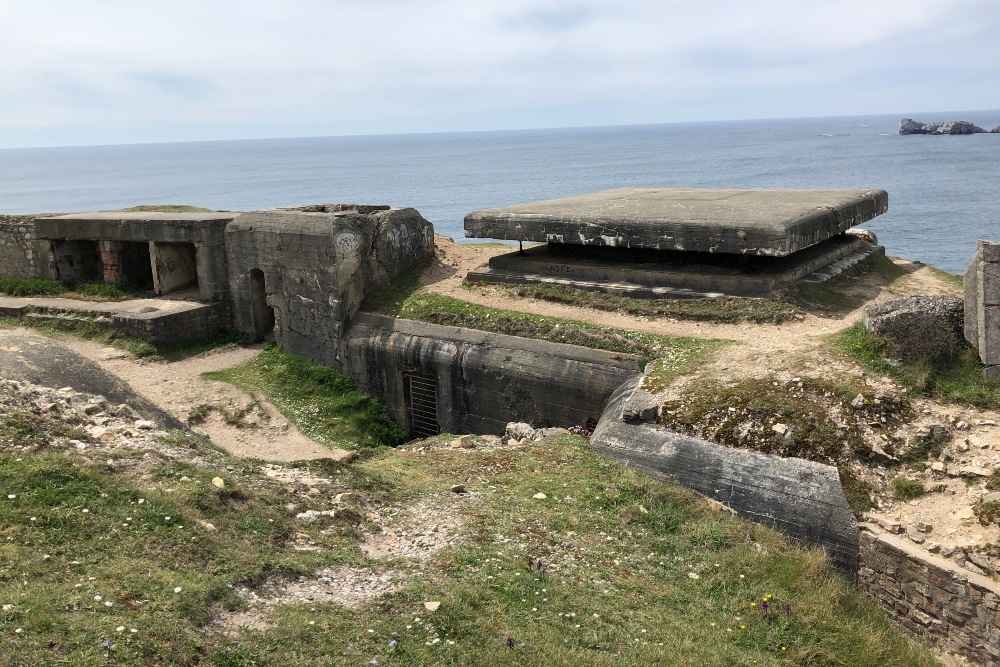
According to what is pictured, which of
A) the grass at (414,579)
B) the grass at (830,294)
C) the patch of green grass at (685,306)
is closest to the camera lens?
the grass at (414,579)

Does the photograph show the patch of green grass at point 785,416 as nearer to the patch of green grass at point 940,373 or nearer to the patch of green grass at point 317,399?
the patch of green grass at point 940,373

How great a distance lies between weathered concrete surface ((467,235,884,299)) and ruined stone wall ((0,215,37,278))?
10660 mm

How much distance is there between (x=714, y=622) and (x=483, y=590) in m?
1.89

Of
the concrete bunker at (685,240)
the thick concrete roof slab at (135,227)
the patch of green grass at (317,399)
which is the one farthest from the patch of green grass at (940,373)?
the thick concrete roof slab at (135,227)

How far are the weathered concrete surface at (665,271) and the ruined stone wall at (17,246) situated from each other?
10.7 m

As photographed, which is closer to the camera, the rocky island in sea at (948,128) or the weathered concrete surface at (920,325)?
the weathered concrete surface at (920,325)

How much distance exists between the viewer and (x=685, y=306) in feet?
39.4

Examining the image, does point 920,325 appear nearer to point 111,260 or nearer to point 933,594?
point 933,594

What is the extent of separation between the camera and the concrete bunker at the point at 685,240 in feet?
39.5

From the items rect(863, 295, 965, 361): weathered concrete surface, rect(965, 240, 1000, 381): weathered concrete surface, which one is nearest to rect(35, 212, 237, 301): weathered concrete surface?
rect(863, 295, 965, 361): weathered concrete surface

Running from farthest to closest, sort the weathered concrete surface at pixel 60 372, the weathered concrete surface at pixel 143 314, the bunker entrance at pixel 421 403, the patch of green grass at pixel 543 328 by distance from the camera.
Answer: the weathered concrete surface at pixel 143 314
the bunker entrance at pixel 421 403
the patch of green grass at pixel 543 328
the weathered concrete surface at pixel 60 372

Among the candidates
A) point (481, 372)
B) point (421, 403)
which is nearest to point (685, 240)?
point (481, 372)

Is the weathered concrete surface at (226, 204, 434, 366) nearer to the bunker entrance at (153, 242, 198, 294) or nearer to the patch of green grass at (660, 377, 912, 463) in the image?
the bunker entrance at (153, 242, 198, 294)

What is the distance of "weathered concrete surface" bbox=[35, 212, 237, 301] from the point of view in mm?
15891
